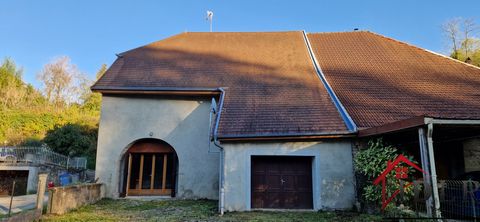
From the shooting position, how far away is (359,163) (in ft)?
27.1

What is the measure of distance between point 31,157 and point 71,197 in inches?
→ 446

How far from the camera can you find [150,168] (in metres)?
12.2

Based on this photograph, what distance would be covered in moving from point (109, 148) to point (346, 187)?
8668 mm

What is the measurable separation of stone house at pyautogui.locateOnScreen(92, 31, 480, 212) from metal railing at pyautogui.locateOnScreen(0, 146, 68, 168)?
8.46m

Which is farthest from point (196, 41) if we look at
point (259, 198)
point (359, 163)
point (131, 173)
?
point (359, 163)

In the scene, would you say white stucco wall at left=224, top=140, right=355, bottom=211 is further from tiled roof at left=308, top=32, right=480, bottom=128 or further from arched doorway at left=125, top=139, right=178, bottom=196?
arched doorway at left=125, top=139, right=178, bottom=196

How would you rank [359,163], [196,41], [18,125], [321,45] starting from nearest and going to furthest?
[359,163], [321,45], [196,41], [18,125]

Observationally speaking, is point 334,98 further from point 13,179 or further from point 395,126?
point 13,179

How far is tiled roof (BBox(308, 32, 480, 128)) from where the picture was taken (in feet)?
30.5

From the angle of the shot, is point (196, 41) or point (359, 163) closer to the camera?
point (359, 163)

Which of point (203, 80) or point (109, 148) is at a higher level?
point (203, 80)

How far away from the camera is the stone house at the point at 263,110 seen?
8.80 metres

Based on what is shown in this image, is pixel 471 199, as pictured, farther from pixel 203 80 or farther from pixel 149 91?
pixel 149 91

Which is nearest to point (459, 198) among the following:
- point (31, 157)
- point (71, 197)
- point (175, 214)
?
point (175, 214)
